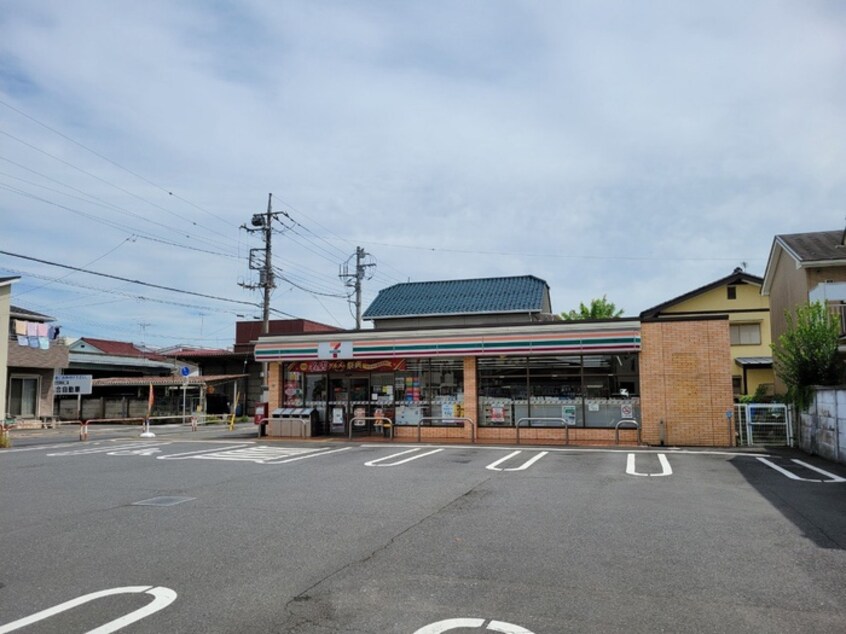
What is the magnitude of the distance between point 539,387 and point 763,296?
18.1 meters

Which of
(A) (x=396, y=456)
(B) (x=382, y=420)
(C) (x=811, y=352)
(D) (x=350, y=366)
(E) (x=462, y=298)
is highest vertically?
(E) (x=462, y=298)

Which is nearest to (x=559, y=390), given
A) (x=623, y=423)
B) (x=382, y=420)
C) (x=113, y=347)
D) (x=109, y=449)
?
(x=623, y=423)

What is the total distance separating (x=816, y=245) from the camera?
2539 centimetres

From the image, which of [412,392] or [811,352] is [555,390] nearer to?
[412,392]

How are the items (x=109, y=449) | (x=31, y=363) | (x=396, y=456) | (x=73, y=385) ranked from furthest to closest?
(x=73, y=385)
(x=31, y=363)
(x=109, y=449)
(x=396, y=456)

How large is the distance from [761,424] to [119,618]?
58.8 feet

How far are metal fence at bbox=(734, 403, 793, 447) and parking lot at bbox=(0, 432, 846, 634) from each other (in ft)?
17.6

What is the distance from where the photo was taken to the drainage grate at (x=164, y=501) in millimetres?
9547

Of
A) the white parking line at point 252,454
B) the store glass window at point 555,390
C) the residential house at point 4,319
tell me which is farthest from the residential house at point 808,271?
the residential house at point 4,319

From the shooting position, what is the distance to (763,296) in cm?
3231

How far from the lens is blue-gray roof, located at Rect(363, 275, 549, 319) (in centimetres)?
3459

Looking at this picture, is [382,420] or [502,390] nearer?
[502,390]

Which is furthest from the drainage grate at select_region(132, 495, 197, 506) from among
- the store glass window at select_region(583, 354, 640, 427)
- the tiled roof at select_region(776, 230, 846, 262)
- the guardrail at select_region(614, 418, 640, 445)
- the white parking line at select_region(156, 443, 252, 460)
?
the tiled roof at select_region(776, 230, 846, 262)

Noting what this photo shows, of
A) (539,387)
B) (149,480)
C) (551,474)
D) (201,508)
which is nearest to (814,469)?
(551,474)
